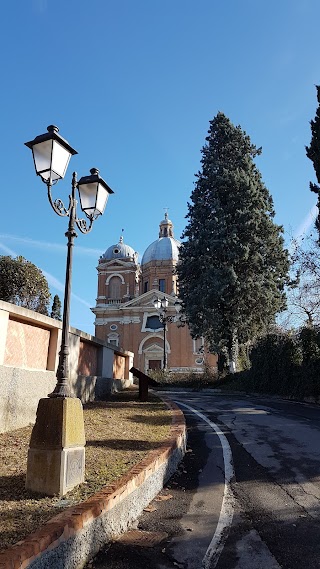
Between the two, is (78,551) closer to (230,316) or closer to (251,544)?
(251,544)

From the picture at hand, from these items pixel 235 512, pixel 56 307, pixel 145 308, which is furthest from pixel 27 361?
pixel 145 308

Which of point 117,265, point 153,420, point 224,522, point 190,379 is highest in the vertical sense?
point 117,265

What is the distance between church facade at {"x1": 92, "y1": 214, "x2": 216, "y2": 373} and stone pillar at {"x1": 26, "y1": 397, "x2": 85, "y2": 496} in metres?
45.5

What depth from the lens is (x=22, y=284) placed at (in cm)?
3203

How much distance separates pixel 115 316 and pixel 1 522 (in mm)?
56780

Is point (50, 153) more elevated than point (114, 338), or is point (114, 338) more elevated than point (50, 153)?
point (114, 338)

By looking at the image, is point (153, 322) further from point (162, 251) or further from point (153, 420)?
point (153, 420)

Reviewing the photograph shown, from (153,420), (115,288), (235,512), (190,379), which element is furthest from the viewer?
(115,288)

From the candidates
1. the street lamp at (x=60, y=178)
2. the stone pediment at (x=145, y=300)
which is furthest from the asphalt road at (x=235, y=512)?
the stone pediment at (x=145, y=300)

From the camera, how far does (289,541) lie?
12.0 feet

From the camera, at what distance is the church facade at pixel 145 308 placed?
180 ft

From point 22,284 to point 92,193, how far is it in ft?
91.4

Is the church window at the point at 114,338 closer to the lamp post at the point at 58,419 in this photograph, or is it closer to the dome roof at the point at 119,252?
the dome roof at the point at 119,252

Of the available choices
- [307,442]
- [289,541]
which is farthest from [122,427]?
[289,541]
